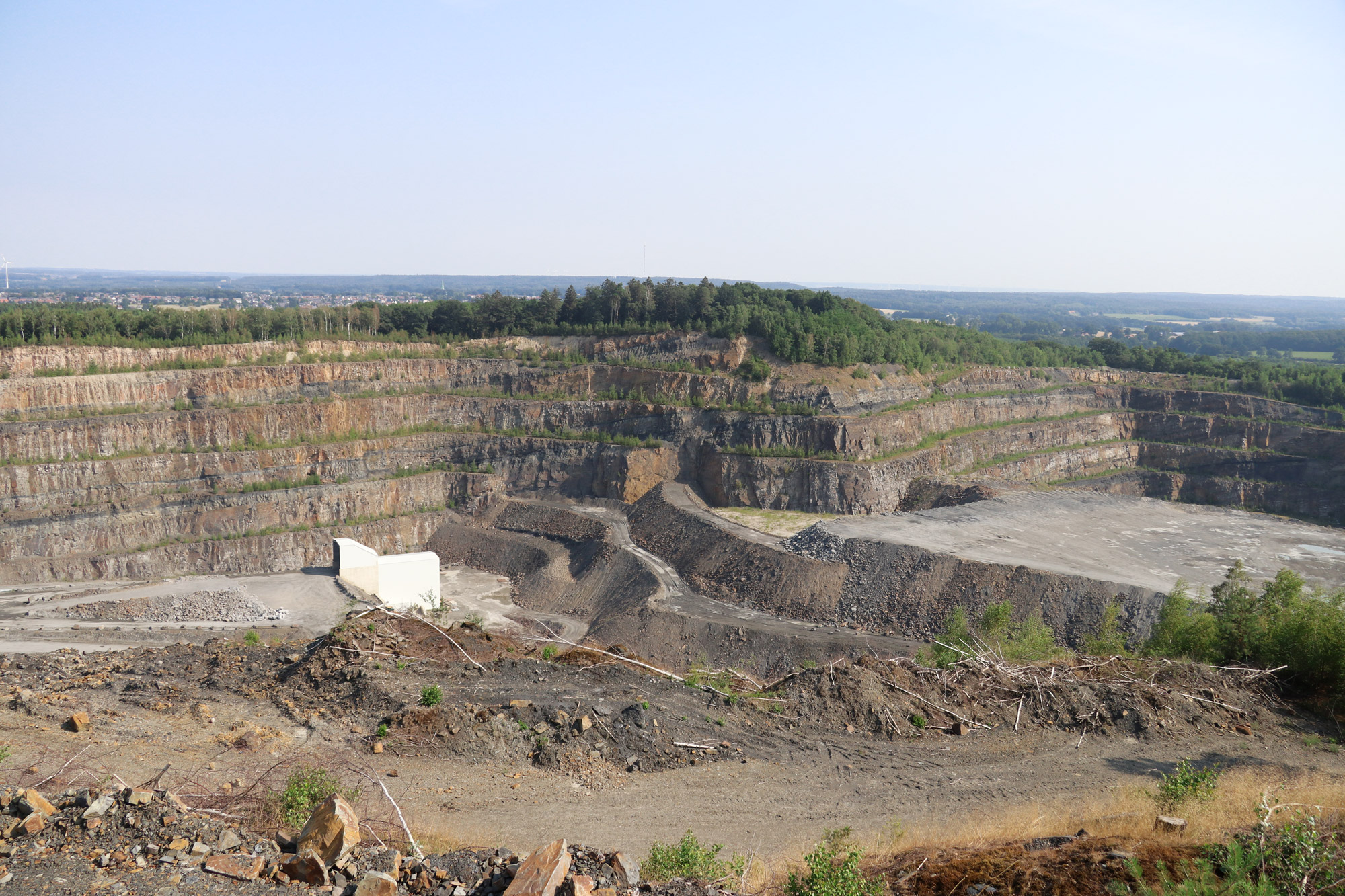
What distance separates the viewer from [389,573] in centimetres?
4881

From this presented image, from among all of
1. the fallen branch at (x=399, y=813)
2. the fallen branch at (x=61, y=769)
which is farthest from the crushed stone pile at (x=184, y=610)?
the fallen branch at (x=399, y=813)

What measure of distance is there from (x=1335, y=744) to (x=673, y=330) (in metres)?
56.4

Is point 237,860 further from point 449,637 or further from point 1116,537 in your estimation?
point 1116,537

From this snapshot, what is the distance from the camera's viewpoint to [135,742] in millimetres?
16953

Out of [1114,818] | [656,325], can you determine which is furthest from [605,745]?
[656,325]

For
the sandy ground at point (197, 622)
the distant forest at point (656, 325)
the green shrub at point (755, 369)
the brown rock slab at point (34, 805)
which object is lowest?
the sandy ground at point (197, 622)

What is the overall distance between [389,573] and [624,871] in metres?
40.3

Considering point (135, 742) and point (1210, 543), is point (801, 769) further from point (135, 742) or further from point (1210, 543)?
point (1210, 543)

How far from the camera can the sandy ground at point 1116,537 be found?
1779 inches

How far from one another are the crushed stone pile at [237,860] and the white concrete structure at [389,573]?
37636 millimetres

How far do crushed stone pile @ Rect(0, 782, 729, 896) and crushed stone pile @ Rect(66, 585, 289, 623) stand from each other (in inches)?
1361

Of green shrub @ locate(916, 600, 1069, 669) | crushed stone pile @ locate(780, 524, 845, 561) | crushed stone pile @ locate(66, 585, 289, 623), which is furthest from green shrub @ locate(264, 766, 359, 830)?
crushed stone pile @ locate(780, 524, 845, 561)

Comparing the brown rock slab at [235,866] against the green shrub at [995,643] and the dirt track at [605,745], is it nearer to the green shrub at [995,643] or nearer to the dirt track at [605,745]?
the dirt track at [605,745]

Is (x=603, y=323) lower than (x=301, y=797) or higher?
higher
